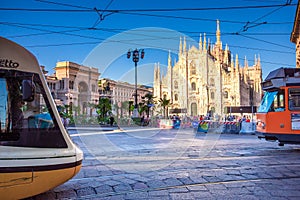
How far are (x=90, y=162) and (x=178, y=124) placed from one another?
18349 millimetres

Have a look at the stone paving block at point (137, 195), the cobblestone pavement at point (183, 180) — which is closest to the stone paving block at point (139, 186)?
the cobblestone pavement at point (183, 180)

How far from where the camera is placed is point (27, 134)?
3312 mm

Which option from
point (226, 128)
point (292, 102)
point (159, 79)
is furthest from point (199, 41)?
point (292, 102)

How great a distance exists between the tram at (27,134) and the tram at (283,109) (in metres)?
6.69

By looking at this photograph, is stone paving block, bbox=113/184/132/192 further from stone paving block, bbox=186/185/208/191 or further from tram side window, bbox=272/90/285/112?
tram side window, bbox=272/90/285/112

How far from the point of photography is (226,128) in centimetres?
1902

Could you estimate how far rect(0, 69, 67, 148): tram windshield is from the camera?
10.5 feet

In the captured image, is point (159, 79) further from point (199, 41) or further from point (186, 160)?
point (186, 160)

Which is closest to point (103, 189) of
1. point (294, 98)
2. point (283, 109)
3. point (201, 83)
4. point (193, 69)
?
point (283, 109)

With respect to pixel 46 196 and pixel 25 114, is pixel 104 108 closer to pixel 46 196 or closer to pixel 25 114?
pixel 46 196

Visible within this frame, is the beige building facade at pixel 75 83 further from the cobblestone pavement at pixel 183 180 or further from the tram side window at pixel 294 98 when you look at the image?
the cobblestone pavement at pixel 183 180

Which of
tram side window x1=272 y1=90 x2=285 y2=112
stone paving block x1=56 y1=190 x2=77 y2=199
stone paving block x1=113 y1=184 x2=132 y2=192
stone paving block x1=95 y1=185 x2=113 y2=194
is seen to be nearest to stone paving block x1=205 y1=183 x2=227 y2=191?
stone paving block x1=113 y1=184 x2=132 y2=192

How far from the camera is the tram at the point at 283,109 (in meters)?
8.20

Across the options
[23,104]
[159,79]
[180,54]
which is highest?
[180,54]
